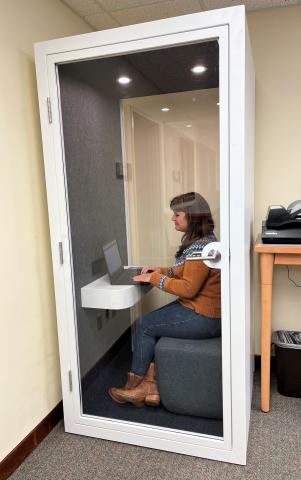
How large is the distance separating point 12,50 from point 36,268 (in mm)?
998

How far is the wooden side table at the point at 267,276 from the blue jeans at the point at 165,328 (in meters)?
0.36

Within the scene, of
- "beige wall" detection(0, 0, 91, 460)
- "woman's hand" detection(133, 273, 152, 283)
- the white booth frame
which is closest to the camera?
the white booth frame

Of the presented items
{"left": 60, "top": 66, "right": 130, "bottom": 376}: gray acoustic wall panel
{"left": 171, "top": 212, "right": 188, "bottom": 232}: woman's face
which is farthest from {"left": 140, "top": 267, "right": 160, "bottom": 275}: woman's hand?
{"left": 171, "top": 212, "right": 188, "bottom": 232}: woman's face

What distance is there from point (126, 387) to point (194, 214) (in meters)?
0.99

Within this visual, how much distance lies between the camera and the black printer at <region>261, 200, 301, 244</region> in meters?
1.88

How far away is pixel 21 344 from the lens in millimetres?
1791

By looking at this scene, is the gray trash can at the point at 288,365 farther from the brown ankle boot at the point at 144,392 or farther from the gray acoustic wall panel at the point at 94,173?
the gray acoustic wall panel at the point at 94,173

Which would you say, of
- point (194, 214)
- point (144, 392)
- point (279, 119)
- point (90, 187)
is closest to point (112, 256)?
point (90, 187)

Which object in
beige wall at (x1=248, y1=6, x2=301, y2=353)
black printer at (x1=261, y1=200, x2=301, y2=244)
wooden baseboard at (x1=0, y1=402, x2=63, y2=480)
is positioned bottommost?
wooden baseboard at (x1=0, y1=402, x2=63, y2=480)

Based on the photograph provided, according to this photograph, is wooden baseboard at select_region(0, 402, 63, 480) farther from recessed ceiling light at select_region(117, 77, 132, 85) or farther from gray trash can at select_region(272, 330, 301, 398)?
recessed ceiling light at select_region(117, 77, 132, 85)

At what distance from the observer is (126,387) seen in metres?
2.03

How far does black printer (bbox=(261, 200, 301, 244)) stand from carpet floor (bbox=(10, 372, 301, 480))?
983 millimetres

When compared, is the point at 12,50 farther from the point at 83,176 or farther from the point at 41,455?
the point at 41,455

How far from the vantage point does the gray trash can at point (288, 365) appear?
2.21 meters
